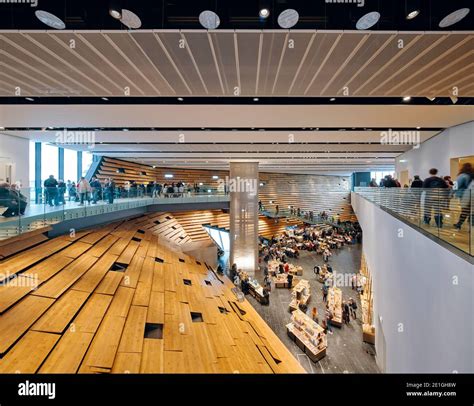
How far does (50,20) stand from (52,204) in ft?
14.2

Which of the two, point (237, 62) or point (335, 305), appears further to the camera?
point (335, 305)

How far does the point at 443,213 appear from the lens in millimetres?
3436

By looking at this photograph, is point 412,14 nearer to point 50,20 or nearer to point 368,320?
point 50,20

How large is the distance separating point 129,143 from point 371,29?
9.18 meters

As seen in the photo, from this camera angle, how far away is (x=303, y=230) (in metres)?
24.1

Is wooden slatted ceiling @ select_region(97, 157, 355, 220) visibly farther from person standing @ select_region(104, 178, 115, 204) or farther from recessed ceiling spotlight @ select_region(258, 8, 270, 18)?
recessed ceiling spotlight @ select_region(258, 8, 270, 18)

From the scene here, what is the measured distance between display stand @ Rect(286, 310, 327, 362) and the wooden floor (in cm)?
214

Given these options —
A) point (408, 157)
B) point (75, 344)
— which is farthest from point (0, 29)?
point (408, 157)

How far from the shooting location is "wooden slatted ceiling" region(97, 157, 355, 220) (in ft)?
50.3

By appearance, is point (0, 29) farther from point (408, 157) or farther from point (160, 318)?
point (408, 157)

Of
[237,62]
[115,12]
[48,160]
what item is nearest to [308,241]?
[48,160]

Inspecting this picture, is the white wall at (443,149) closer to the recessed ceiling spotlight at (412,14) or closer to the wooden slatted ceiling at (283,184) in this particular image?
the recessed ceiling spotlight at (412,14)
